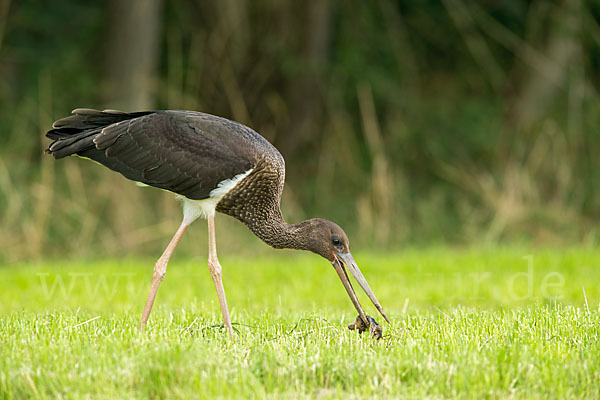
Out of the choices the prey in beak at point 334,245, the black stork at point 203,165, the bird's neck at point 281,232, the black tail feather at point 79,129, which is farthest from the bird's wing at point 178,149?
the prey in beak at point 334,245

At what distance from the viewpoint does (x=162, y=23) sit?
1571cm

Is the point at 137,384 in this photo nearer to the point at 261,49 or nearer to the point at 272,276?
the point at 272,276

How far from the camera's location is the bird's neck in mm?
6027

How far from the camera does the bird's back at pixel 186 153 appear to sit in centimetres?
581

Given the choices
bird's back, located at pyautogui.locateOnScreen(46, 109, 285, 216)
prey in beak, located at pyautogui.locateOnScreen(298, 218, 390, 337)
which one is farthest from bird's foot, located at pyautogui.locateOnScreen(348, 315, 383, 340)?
bird's back, located at pyautogui.locateOnScreen(46, 109, 285, 216)

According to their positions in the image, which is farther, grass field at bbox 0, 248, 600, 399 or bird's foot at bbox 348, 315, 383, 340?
bird's foot at bbox 348, 315, 383, 340

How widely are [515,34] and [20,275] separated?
363 inches

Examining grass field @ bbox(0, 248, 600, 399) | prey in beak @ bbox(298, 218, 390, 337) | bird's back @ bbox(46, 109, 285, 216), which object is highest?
bird's back @ bbox(46, 109, 285, 216)

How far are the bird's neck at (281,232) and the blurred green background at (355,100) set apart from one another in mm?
5267

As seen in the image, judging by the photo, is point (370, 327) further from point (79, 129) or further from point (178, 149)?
point (79, 129)

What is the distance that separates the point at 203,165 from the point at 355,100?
31.1 feet

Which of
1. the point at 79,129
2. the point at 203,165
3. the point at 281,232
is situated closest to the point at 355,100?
the point at 281,232

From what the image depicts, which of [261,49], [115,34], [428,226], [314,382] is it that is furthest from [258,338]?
[261,49]

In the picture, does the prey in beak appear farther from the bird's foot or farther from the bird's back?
the bird's foot
